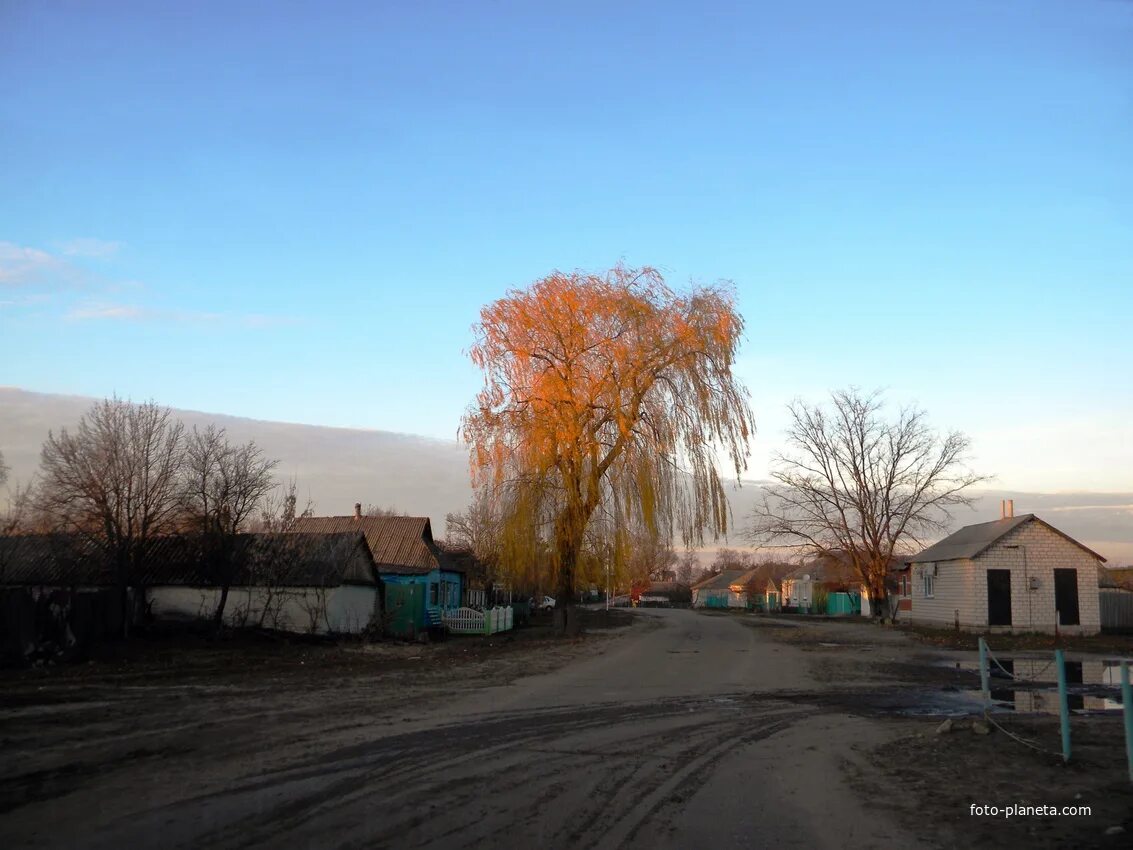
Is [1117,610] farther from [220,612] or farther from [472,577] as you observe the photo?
[220,612]

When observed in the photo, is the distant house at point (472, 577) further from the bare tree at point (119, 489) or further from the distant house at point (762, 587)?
the distant house at point (762, 587)

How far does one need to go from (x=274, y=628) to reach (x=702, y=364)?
15489 millimetres

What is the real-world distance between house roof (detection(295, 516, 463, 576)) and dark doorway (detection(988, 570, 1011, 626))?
22282 mm

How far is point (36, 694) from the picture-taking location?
1263cm

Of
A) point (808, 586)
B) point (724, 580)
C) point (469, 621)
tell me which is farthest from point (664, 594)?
point (469, 621)

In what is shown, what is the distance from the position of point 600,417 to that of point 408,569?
1189 cm

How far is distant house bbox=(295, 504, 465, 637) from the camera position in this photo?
Answer: 31094 mm

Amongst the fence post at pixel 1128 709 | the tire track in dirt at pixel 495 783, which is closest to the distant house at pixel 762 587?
the tire track in dirt at pixel 495 783

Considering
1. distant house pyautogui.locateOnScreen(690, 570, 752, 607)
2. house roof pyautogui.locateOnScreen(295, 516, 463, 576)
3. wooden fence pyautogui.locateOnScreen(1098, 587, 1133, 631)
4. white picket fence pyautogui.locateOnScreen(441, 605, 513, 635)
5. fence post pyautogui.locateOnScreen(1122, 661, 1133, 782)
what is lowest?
distant house pyautogui.locateOnScreen(690, 570, 752, 607)

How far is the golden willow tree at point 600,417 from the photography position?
89.7ft

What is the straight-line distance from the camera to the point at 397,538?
129 feet

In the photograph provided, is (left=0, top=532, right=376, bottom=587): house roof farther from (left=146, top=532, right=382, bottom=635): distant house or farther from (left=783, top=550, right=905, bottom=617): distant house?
(left=783, top=550, right=905, bottom=617): distant house

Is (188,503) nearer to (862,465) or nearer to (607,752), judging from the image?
(607,752)

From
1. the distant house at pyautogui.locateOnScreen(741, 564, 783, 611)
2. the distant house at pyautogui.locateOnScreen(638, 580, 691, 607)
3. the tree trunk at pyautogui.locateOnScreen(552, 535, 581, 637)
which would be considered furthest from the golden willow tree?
the distant house at pyautogui.locateOnScreen(638, 580, 691, 607)
